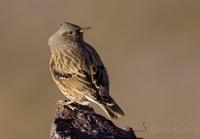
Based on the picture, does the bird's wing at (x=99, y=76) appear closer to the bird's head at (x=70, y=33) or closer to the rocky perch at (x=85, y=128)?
the bird's head at (x=70, y=33)

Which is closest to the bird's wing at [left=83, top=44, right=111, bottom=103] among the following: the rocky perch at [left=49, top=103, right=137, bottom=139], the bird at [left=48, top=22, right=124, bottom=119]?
the bird at [left=48, top=22, right=124, bottom=119]

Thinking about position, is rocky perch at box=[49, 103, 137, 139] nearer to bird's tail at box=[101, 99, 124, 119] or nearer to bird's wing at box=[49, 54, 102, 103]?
bird's tail at box=[101, 99, 124, 119]

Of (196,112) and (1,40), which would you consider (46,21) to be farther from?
(196,112)

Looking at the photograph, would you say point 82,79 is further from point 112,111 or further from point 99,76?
point 112,111

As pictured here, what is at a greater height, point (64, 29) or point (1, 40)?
point (64, 29)

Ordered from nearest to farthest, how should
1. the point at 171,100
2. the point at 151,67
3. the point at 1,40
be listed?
the point at 171,100 < the point at 151,67 < the point at 1,40

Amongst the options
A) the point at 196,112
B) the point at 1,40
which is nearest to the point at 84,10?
the point at 1,40

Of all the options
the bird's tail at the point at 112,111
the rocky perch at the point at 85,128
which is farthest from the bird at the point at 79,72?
the rocky perch at the point at 85,128
